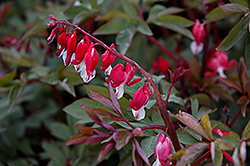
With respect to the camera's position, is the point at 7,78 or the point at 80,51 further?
the point at 7,78

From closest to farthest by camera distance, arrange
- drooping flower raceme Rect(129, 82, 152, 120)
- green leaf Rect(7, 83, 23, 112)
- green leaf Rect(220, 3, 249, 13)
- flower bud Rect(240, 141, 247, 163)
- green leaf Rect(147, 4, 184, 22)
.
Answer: flower bud Rect(240, 141, 247, 163) → drooping flower raceme Rect(129, 82, 152, 120) → green leaf Rect(220, 3, 249, 13) → green leaf Rect(7, 83, 23, 112) → green leaf Rect(147, 4, 184, 22)

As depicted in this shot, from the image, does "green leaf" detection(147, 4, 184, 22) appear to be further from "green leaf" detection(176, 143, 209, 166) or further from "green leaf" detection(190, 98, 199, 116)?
"green leaf" detection(176, 143, 209, 166)

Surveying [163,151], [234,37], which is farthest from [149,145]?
[234,37]

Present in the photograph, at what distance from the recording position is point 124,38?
0.99m

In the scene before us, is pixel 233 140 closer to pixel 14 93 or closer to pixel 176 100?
pixel 176 100

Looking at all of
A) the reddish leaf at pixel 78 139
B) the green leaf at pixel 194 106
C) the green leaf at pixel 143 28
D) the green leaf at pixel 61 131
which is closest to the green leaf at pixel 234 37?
the green leaf at pixel 194 106

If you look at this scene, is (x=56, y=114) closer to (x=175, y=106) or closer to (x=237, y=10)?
(x=175, y=106)

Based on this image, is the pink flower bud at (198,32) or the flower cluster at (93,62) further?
the pink flower bud at (198,32)

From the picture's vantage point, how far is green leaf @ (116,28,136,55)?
3.18 ft

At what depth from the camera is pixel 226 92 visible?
0.98 metres

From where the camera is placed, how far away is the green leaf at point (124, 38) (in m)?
0.97

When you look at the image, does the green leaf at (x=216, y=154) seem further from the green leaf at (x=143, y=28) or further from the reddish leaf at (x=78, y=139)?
the green leaf at (x=143, y=28)

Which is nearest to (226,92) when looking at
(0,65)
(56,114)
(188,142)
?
(188,142)

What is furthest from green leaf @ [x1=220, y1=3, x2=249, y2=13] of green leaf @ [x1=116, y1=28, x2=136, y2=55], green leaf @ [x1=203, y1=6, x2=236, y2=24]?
green leaf @ [x1=116, y1=28, x2=136, y2=55]
